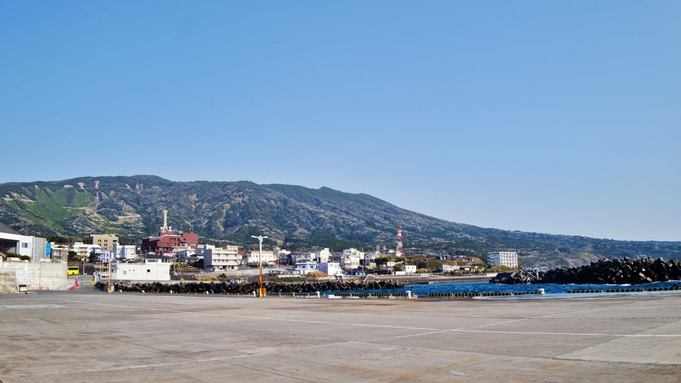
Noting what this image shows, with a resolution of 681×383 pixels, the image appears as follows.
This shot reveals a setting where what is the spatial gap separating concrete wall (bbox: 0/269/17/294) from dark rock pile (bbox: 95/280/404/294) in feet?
78.5

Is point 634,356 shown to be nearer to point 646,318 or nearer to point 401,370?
point 401,370

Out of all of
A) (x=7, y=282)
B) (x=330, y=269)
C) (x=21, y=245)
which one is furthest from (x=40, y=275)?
(x=330, y=269)

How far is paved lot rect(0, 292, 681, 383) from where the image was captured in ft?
34.1

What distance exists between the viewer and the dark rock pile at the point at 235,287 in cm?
8494

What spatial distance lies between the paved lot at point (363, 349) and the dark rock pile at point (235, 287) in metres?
63.9

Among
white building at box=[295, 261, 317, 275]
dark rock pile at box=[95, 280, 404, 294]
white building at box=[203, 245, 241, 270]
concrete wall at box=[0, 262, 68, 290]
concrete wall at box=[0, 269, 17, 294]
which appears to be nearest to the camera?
concrete wall at box=[0, 269, 17, 294]

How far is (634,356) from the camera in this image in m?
11.0

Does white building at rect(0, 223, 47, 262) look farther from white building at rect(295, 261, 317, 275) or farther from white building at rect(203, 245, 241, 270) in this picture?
white building at rect(295, 261, 317, 275)

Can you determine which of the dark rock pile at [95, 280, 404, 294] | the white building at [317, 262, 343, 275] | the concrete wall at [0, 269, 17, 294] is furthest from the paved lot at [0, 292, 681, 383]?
the white building at [317, 262, 343, 275]

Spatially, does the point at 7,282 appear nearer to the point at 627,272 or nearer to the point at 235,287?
the point at 235,287

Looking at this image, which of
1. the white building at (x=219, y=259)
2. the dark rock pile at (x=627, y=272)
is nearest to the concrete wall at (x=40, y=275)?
the dark rock pile at (x=627, y=272)

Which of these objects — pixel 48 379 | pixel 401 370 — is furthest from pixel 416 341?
pixel 48 379

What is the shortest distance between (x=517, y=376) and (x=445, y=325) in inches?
399

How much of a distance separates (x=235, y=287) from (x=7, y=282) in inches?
1456
